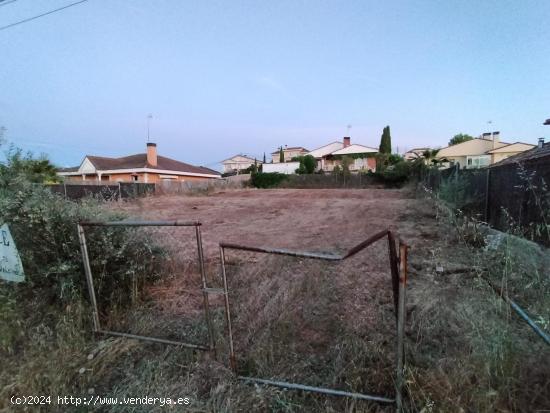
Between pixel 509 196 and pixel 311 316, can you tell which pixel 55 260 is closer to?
pixel 311 316

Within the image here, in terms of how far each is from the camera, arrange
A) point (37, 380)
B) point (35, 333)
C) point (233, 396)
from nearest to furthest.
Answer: point (233, 396) < point (37, 380) < point (35, 333)

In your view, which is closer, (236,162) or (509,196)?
(509,196)

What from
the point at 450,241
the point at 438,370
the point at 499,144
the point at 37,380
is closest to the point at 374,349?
the point at 438,370

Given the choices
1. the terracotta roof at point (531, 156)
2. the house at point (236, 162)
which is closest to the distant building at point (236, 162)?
the house at point (236, 162)

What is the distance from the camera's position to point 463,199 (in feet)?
22.8

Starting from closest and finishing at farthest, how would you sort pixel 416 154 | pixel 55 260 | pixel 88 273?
pixel 88 273
pixel 55 260
pixel 416 154

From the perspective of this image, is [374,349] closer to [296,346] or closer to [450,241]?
[296,346]

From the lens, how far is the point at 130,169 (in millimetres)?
27875

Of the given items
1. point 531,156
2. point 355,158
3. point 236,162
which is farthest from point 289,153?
point 531,156

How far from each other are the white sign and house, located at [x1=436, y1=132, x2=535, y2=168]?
111 feet

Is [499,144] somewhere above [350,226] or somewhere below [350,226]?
above

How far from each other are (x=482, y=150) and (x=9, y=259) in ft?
129

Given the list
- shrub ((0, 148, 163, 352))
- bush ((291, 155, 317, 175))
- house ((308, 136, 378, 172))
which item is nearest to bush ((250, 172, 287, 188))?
bush ((291, 155, 317, 175))

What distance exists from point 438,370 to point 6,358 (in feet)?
9.29
